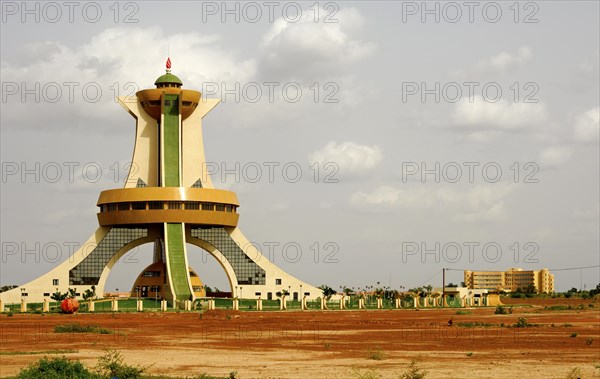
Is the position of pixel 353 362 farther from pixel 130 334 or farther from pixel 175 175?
pixel 175 175

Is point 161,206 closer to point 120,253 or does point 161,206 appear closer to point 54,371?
point 120,253

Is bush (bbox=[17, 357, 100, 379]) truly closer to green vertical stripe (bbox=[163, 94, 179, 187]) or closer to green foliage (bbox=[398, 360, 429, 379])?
green foliage (bbox=[398, 360, 429, 379])

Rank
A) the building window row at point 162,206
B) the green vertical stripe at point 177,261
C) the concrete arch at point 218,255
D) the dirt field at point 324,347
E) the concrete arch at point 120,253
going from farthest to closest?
the concrete arch at point 218,255 → the concrete arch at point 120,253 → the building window row at point 162,206 → the green vertical stripe at point 177,261 → the dirt field at point 324,347

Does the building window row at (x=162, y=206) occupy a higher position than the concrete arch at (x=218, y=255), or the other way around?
the building window row at (x=162, y=206)

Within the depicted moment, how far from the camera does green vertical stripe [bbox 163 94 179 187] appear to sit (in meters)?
107

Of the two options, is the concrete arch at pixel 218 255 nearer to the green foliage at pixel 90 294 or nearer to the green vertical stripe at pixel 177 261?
the green vertical stripe at pixel 177 261

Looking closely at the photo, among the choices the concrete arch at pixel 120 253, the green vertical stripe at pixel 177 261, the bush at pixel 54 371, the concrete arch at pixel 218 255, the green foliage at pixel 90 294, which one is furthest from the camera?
the concrete arch at pixel 218 255

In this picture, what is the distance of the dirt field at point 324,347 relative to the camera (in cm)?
3369

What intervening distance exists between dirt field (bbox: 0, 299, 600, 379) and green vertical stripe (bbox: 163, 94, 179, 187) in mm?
42884

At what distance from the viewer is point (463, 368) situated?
34094mm

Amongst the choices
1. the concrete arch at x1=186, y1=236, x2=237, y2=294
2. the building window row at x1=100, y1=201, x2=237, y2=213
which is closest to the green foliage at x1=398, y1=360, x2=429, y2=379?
the building window row at x1=100, y1=201, x2=237, y2=213

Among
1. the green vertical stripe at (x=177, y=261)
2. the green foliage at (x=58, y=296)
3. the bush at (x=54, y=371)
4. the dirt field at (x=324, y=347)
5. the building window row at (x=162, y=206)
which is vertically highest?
the building window row at (x=162, y=206)

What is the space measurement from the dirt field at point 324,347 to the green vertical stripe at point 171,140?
1688 inches

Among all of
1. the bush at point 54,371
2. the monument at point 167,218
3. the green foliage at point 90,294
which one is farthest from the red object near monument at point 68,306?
the bush at point 54,371
